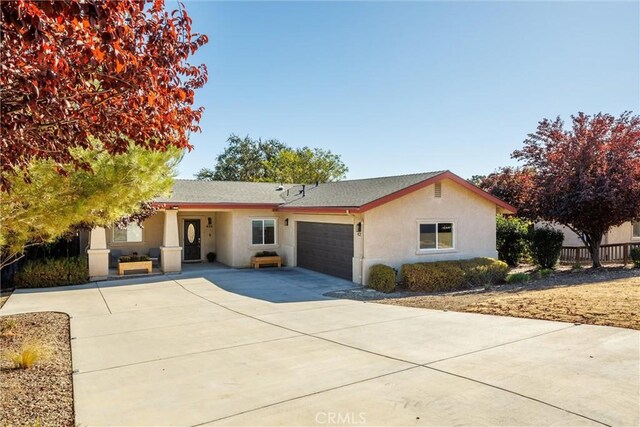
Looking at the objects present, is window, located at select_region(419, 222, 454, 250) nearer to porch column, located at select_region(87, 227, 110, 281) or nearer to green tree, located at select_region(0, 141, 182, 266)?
green tree, located at select_region(0, 141, 182, 266)

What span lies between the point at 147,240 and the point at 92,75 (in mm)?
17429

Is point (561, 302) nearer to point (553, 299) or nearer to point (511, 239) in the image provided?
point (553, 299)

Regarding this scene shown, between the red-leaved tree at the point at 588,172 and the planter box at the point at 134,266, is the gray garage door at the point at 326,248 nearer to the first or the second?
the planter box at the point at 134,266

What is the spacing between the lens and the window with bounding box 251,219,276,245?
64.6 feet

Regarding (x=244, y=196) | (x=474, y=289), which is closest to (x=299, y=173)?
(x=244, y=196)

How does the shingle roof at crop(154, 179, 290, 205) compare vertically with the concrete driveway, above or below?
above

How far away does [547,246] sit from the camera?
1964 cm

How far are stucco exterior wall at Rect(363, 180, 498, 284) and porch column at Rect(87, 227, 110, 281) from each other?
9876mm

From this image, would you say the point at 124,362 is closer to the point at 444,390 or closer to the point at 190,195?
the point at 444,390

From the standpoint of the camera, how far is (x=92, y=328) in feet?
29.8

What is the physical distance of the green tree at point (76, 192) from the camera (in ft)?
22.5

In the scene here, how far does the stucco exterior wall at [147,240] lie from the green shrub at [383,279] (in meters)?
11.2

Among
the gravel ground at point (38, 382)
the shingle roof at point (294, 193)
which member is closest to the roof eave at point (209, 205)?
the shingle roof at point (294, 193)

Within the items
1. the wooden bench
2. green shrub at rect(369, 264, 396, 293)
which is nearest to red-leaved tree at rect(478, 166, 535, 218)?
green shrub at rect(369, 264, 396, 293)
